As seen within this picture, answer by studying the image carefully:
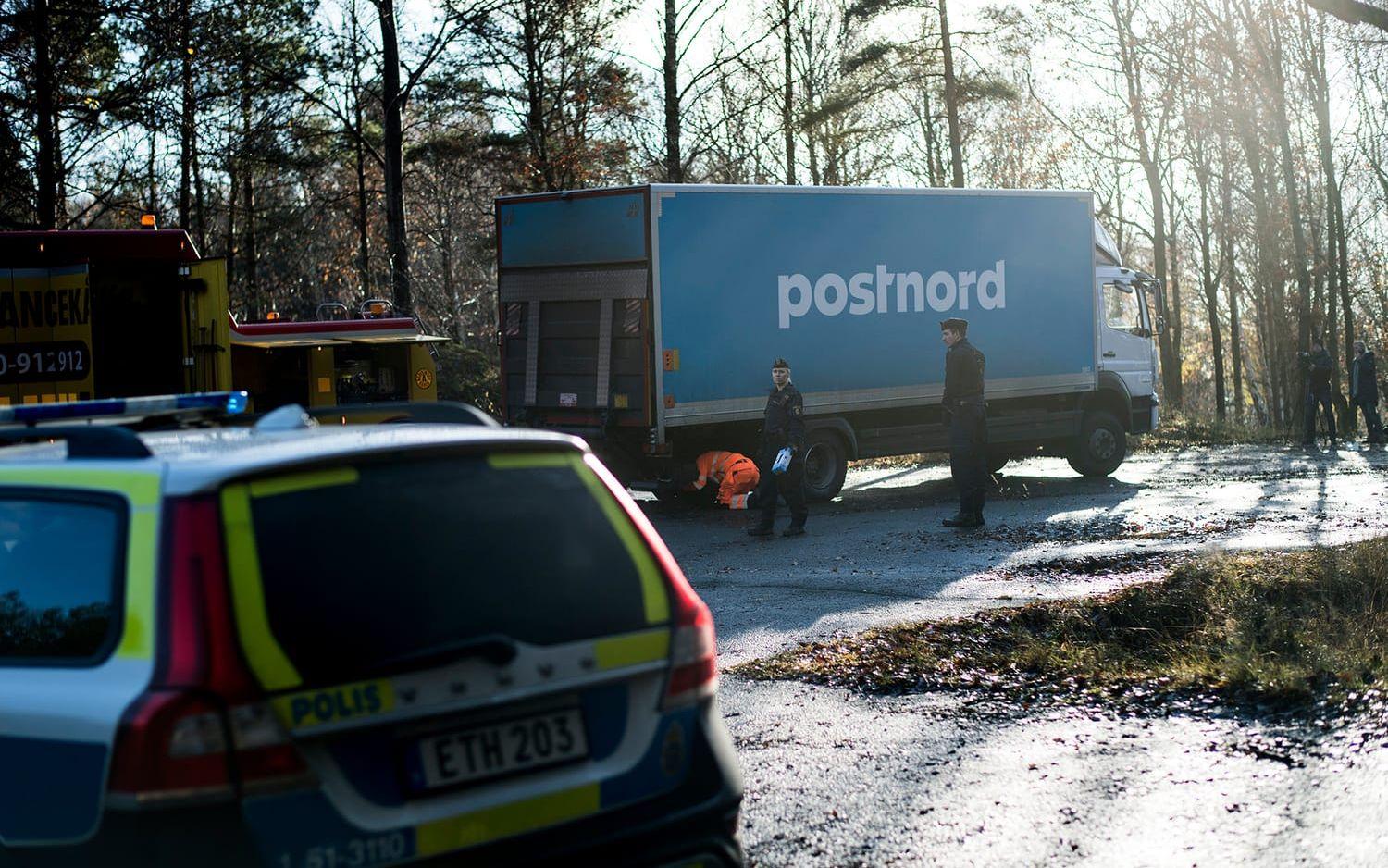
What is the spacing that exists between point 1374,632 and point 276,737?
6178 millimetres

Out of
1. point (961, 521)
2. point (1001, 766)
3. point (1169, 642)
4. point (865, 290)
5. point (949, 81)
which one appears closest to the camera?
point (1001, 766)

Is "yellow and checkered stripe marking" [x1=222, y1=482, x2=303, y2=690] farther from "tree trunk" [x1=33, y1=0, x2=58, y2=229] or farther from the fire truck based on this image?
"tree trunk" [x1=33, y1=0, x2=58, y2=229]

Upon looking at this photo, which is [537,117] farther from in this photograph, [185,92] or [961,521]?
[961,521]

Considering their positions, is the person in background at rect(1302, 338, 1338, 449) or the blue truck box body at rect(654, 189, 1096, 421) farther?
the person in background at rect(1302, 338, 1338, 449)

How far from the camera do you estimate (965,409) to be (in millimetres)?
14203

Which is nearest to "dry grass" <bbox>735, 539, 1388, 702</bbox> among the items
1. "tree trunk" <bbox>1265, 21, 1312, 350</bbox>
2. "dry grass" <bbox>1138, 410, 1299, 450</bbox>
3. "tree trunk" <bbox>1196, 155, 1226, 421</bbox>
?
"dry grass" <bbox>1138, 410, 1299, 450</bbox>

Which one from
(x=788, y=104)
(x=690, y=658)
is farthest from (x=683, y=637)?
(x=788, y=104)

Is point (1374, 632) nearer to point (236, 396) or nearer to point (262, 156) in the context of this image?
point (236, 396)

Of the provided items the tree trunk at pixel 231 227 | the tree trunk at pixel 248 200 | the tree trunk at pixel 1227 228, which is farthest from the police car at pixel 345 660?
the tree trunk at pixel 1227 228

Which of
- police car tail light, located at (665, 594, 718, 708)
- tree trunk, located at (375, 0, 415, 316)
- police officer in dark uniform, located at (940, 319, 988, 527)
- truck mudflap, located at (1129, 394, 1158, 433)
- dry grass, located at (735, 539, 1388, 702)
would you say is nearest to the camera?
police car tail light, located at (665, 594, 718, 708)

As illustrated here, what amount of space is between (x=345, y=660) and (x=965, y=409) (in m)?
11.8

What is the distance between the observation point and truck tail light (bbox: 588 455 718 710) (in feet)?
11.5

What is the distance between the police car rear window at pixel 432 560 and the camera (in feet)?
9.73

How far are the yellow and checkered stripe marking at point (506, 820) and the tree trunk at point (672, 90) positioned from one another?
26851 millimetres
